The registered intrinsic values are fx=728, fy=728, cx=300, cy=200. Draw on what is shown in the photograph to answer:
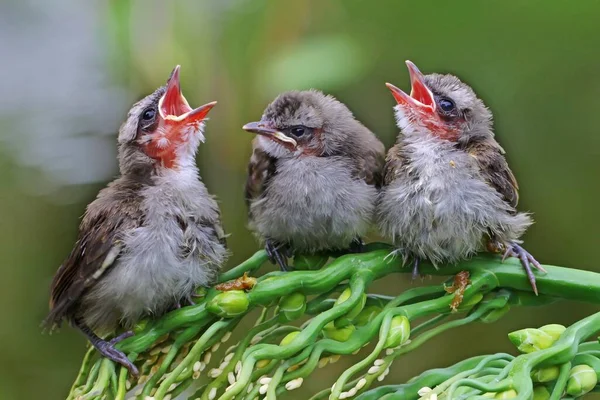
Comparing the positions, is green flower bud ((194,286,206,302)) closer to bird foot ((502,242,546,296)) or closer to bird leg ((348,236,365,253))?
bird leg ((348,236,365,253))

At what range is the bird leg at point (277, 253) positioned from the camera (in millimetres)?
1281

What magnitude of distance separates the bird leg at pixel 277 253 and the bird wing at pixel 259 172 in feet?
0.37

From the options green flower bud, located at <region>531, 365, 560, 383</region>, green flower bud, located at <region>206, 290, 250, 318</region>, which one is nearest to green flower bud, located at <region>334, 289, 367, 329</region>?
green flower bud, located at <region>206, 290, 250, 318</region>

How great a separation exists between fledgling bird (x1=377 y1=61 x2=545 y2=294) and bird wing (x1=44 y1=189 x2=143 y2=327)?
0.43 meters

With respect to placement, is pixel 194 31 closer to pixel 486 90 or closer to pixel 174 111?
pixel 174 111

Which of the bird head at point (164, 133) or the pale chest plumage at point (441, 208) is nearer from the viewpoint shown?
the pale chest plumage at point (441, 208)

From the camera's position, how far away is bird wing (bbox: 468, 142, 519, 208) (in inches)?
48.7

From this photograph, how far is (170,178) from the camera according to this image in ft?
4.12

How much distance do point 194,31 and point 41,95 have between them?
45 cm

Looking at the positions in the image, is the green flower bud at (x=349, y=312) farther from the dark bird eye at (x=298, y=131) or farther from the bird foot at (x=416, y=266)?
the dark bird eye at (x=298, y=131)

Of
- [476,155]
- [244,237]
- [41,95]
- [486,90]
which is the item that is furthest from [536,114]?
[41,95]

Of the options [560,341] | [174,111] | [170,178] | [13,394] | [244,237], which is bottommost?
[13,394]

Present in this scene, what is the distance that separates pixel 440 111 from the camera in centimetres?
126

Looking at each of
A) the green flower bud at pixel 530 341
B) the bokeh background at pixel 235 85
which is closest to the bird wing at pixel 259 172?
the bokeh background at pixel 235 85
